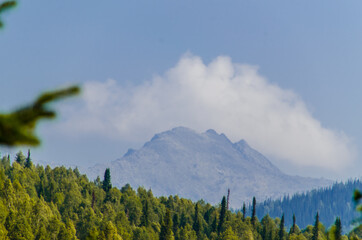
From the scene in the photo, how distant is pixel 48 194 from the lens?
155 metres

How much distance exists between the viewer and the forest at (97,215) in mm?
104875

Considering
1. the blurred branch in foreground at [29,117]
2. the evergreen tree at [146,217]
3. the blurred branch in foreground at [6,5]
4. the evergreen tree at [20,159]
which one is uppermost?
the evergreen tree at [20,159]

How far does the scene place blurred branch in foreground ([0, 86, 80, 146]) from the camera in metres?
5.60

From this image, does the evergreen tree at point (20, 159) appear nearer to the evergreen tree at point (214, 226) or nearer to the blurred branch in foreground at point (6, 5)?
the evergreen tree at point (214, 226)

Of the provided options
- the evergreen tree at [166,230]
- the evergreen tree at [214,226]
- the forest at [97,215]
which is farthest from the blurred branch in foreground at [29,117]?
the evergreen tree at [214,226]

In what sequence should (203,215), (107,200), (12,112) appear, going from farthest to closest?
1. (203,215)
2. (107,200)
3. (12,112)

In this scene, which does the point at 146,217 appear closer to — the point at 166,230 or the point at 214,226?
the point at 166,230

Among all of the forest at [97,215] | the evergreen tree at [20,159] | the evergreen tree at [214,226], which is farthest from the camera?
the evergreen tree at [20,159]

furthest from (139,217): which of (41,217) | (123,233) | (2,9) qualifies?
(2,9)

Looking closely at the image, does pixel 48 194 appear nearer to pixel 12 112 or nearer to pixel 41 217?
pixel 41 217

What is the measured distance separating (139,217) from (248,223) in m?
31.7

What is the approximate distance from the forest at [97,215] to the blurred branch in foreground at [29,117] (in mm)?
95220

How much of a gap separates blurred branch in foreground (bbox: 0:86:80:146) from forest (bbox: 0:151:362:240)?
95.2 meters

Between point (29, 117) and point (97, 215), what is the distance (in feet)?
468
